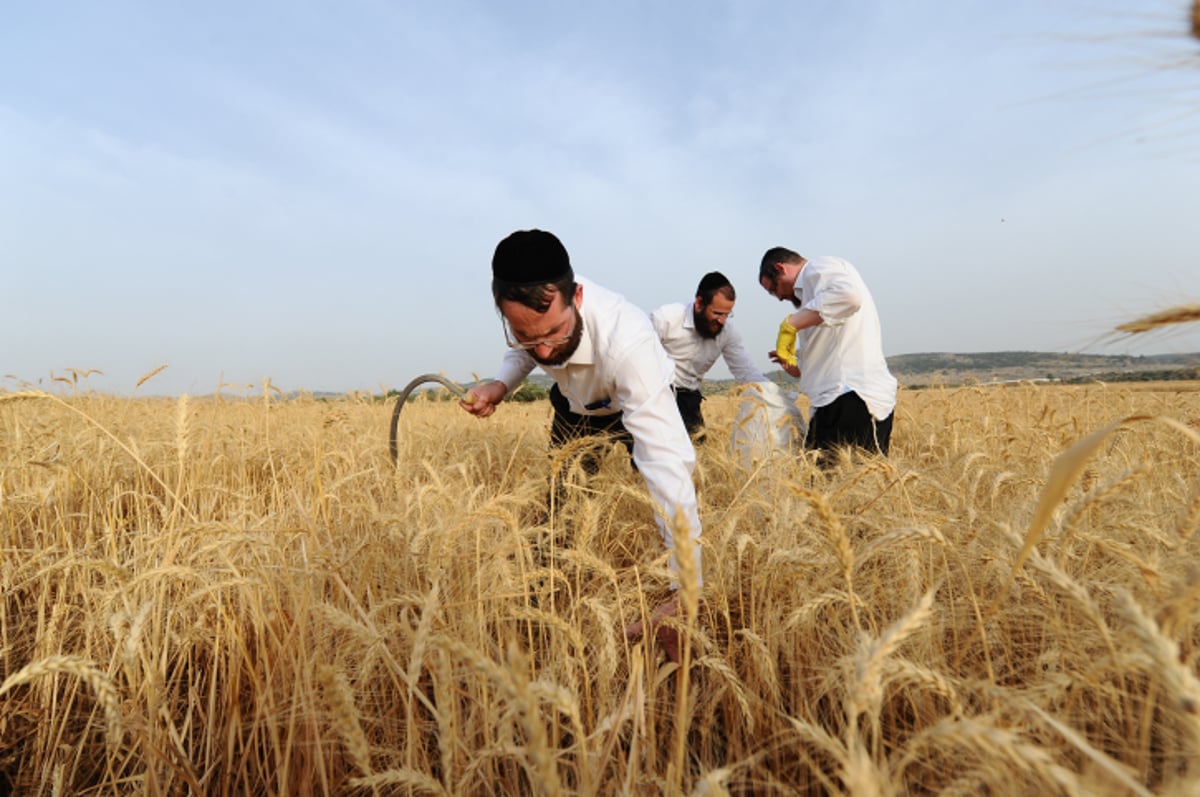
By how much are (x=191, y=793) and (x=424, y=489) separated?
79 centimetres

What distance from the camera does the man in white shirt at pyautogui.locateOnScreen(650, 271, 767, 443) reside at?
4000mm

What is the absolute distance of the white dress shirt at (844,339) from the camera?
3.49 m

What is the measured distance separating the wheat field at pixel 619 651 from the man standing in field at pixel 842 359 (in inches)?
50.8

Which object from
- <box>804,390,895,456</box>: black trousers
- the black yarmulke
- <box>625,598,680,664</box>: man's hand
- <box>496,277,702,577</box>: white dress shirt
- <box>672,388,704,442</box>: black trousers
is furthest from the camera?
<box>672,388,704,442</box>: black trousers

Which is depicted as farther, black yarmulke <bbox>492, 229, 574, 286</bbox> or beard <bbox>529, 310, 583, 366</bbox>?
beard <bbox>529, 310, 583, 366</bbox>

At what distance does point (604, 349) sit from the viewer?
2248 mm

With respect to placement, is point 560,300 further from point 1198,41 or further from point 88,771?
point 88,771

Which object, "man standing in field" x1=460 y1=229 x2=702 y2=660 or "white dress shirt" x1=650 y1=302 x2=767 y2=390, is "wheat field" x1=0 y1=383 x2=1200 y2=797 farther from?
"white dress shirt" x1=650 y1=302 x2=767 y2=390

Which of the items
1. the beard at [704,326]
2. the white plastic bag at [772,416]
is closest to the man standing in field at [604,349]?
the white plastic bag at [772,416]

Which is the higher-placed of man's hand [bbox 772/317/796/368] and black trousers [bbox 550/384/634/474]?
man's hand [bbox 772/317/796/368]

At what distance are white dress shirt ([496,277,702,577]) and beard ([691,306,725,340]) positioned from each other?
1520 millimetres

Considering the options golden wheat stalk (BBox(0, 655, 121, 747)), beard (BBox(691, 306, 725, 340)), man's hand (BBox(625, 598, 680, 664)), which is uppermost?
beard (BBox(691, 306, 725, 340))

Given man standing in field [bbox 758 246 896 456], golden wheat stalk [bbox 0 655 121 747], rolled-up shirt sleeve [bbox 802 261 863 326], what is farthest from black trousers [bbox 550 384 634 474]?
golden wheat stalk [bbox 0 655 121 747]

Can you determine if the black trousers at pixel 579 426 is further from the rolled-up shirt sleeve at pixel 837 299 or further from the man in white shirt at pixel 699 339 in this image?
the rolled-up shirt sleeve at pixel 837 299
